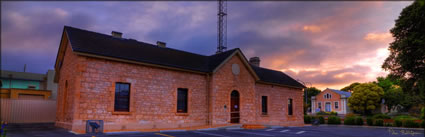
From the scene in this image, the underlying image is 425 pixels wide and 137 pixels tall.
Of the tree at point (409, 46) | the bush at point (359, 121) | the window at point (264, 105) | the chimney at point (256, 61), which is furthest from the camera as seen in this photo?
the chimney at point (256, 61)

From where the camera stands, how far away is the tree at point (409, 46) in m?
15.3

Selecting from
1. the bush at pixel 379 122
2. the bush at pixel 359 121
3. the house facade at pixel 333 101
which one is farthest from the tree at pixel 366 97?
the bush at pixel 379 122

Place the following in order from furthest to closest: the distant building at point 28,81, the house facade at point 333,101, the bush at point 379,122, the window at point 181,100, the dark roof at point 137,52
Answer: the house facade at point 333,101
the distant building at point 28,81
the bush at point 379,122
the window at point 181,100
the dark roof at point 137,52

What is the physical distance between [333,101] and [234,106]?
44.8 meters

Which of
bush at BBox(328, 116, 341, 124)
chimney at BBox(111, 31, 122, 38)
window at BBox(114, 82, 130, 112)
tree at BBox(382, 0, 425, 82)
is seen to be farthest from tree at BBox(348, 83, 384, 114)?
window at BBox(114, 82, 130, 112)

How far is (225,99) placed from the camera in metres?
21.5

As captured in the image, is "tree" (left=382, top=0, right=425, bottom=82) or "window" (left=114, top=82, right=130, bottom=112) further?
"window" (left=114, top=82, right=130, bottom=112)

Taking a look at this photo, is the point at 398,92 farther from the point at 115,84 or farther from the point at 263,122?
the point at 115,84

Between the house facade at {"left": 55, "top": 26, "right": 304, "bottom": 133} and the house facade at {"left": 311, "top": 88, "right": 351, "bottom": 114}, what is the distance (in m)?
38.5

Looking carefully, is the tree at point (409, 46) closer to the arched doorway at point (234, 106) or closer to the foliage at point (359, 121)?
the arched doorway at point (234, 106)

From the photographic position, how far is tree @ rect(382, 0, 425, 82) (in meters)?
15.3

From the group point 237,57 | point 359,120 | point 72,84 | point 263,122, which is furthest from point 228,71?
point 359,120

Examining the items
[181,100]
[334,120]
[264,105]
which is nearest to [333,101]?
[334,120]

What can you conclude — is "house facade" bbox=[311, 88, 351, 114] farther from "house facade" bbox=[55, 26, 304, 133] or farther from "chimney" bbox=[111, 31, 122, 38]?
"chimney" bbox=[111, 31, 122, 38]
